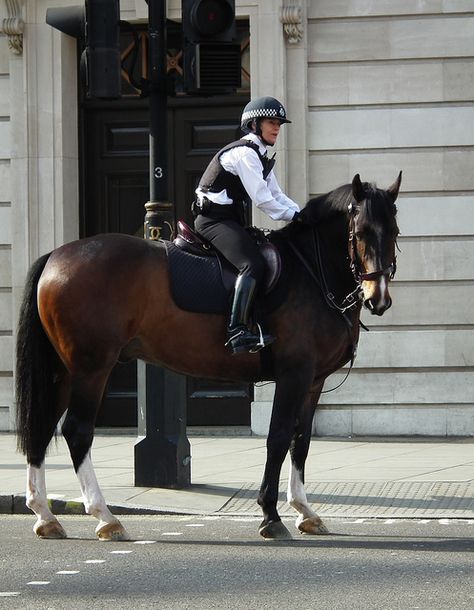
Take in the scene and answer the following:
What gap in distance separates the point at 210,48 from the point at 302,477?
130 inches

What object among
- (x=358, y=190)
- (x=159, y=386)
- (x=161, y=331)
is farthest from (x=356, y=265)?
(x=159, y=386)

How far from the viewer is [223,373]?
9.55 m

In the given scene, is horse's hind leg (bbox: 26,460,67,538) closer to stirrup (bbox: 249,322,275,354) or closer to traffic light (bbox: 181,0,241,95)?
stirrup (bbox: 249,322,275,354)

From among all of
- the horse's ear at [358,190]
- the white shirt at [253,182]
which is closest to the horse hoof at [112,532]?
the white shirt at [253,182]

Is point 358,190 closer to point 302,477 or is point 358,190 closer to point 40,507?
point 302,477

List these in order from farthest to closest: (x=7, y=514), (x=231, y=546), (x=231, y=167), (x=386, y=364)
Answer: (x=386, y=364) < (x=7, y=514) < (x=231, y=167) < (x=231, y=546)

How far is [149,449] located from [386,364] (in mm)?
4644

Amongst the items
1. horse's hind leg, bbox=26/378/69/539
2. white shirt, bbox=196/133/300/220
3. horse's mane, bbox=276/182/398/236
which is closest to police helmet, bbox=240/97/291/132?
white shirt, bbox=196/133/300/220

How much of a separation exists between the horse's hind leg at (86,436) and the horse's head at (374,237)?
1777 mm

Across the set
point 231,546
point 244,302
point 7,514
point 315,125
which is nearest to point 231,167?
point 244,302

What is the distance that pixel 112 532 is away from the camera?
8977mm

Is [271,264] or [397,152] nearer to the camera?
[271,264]

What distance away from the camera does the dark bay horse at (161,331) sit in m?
9.16

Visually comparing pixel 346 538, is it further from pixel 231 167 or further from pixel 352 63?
pixel 352 63
